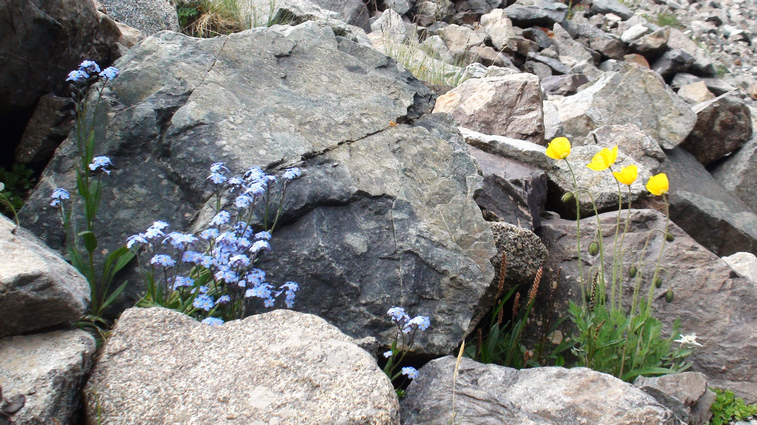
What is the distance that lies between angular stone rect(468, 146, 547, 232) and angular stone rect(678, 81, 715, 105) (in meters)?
6.29

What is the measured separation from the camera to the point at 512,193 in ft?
13.6

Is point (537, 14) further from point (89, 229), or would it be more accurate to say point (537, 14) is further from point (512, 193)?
point (89, 229)

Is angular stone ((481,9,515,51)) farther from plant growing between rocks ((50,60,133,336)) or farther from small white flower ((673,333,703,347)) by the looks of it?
plant growing between rocks ((50,60,133,336))

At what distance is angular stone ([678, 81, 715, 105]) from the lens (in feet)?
30.3

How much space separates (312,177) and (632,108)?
4741mm

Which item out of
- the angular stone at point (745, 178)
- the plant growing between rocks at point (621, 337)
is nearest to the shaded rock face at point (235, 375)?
the plant growing between rocks at point (621, 337)

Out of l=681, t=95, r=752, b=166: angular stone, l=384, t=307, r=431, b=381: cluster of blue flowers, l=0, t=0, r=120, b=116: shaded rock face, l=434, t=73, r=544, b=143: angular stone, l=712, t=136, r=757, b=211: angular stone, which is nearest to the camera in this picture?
l=384, t=307, r=431, b=381: cluster of blue flowers

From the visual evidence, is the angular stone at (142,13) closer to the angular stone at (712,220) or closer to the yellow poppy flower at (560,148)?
the yellow poppy flower at (560,148)

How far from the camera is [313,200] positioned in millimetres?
3133

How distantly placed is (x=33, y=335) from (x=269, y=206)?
4.15ft

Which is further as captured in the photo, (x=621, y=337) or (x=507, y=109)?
(x=507, y=109)

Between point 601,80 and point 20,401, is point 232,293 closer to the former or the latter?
point 20,401

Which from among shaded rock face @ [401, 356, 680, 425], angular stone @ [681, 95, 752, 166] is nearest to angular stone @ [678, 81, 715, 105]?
angular stone @ [681, 95, 752, 166]

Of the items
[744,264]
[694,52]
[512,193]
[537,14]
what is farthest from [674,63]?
[512,193]
